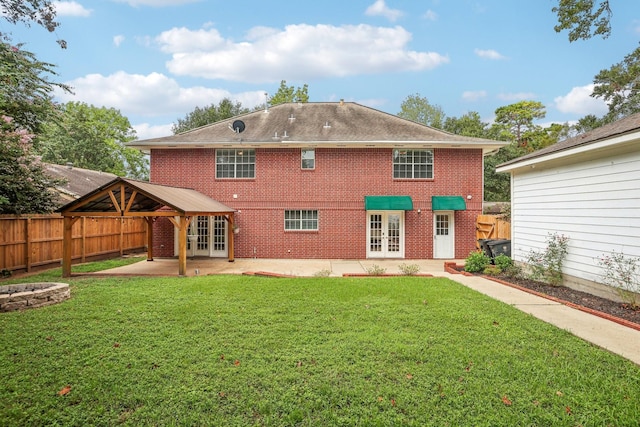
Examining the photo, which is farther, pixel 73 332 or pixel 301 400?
pixel 73 332

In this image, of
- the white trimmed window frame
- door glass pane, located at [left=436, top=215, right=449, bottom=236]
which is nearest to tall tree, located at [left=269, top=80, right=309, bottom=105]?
the white trimmed window frame

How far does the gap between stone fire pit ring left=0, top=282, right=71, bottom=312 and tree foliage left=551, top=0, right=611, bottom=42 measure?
1273 cm

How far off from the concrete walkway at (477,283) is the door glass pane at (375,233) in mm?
866

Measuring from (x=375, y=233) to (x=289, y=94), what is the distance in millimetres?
23426

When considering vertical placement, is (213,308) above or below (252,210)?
below

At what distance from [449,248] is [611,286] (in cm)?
767

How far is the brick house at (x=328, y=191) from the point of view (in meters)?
14.3

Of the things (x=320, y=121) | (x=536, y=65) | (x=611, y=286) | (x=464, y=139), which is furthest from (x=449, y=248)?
(x=536, y=65)

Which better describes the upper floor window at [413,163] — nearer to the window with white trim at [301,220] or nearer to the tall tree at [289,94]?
the window with white trim at [301,220]

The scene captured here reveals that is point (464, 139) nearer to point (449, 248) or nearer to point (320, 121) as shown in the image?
point (449, 248)

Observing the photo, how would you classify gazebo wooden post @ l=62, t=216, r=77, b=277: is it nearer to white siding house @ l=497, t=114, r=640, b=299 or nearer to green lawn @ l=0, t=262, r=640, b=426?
green lawn @ l=0, t=262, r=640, b=426

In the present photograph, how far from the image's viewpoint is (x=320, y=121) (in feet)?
52.6

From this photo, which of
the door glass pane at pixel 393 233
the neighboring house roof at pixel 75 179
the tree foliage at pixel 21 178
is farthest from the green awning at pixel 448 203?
the neighboring house roof at pixel 75 179

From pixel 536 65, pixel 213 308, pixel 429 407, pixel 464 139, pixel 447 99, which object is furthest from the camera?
pixel 447 99
